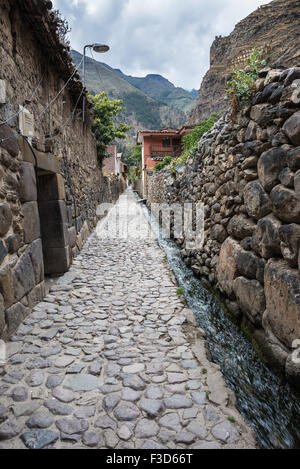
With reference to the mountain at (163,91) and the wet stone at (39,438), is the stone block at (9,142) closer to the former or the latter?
the wet stone at (39,438)

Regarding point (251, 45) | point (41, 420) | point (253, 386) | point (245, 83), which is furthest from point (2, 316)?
point (251, 45)

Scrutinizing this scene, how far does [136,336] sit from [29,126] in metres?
2.86

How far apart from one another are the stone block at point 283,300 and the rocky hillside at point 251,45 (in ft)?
88.0

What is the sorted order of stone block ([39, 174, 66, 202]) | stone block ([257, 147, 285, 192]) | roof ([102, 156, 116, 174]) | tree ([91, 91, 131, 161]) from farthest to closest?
roof ([102, 156, 116, 174]), tree ([91, 91, 131, 161]), stone block ([39, 174, 66, 202]), stone block ([257, 147, 285, 192])

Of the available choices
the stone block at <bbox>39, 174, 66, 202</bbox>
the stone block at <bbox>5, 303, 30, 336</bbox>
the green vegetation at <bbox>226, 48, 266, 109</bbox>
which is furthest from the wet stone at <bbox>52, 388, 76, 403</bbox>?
the green vegetation at <bbox>226, 48, 266, 109</bbox>

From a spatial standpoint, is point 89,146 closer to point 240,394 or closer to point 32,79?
point 32,79

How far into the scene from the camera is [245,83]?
10.9 ft

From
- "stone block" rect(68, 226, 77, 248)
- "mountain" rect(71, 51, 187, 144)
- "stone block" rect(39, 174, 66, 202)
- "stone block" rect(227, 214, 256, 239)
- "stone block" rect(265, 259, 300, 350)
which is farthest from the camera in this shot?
"mountain" rect(71, 51, 187, 144)

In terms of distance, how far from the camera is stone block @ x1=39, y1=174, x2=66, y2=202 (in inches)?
181

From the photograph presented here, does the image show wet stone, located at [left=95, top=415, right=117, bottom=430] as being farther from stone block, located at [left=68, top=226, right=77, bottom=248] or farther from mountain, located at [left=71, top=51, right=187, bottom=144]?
mountain, located at [left=71, top=51, right=187, bottom=144]

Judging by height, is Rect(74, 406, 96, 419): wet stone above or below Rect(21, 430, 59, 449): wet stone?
below

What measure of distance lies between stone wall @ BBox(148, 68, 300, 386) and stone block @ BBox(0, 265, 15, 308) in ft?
8.39

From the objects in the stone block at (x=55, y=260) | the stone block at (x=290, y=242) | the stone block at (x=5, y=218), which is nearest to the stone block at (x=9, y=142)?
the stone block at (x=5, y=218)

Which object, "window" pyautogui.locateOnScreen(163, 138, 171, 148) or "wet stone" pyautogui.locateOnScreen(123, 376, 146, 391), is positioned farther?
"window" pyautogui.locateOnScreen(163, 138, 171, 148)
